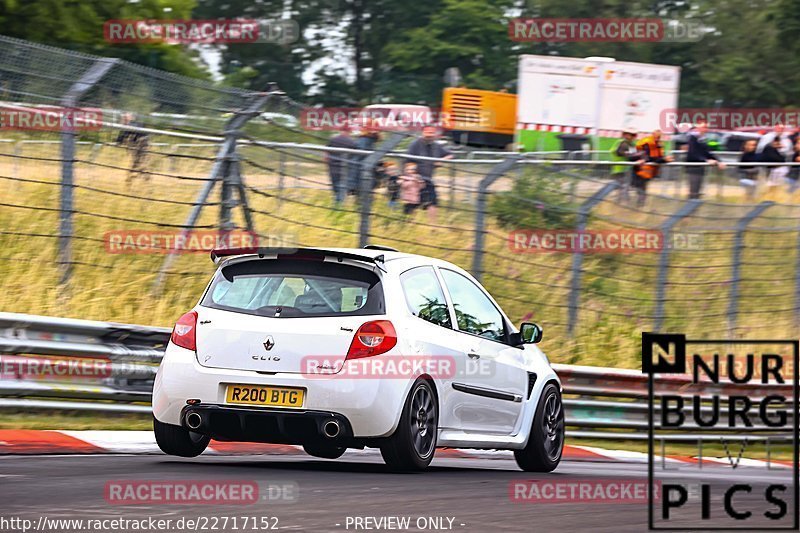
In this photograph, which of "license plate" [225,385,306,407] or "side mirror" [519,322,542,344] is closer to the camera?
"license plate" [225,385,306,407]

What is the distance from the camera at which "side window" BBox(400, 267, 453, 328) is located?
9.45 meters

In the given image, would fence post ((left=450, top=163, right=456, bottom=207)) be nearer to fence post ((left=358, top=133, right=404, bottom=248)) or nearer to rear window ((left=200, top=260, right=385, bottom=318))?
fence post ((left=358, top=133, right=404, bottom=248))

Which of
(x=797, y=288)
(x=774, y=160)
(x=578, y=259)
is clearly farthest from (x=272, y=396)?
(x=774, y=160)

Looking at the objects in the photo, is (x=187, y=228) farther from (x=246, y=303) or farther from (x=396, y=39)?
(x=396, y=39)

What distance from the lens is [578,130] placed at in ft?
125

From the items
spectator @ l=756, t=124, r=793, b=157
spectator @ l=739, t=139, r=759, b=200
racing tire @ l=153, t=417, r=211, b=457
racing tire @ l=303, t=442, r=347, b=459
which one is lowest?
racing tire @ l=303, t=442, r=347, b=459

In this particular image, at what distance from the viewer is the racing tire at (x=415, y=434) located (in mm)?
8922

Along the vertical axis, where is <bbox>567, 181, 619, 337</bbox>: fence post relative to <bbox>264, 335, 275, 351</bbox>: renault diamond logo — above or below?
above

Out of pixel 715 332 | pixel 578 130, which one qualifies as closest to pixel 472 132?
pixel 578 130

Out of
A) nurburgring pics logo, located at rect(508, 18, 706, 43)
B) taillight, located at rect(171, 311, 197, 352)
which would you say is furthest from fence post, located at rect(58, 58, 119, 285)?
nurburgring pics logo, located at rect(508, 18, 706, 43)

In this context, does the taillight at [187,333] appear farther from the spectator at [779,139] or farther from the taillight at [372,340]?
the spectator at [779,139]

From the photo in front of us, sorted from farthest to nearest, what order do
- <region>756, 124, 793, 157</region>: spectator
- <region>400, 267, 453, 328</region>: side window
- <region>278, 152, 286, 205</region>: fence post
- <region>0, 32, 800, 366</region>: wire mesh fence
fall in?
<region>756, 124, 793, 157</region>: spectator, <region>278, 152, 286, 205</region>: fence post, <region>0, 32, 800, 366</region>: wire mesh fence, <region>400, 267, 453, 328</region>: side window

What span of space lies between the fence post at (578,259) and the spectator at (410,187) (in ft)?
6.33

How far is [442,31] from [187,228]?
52839 millimetres
